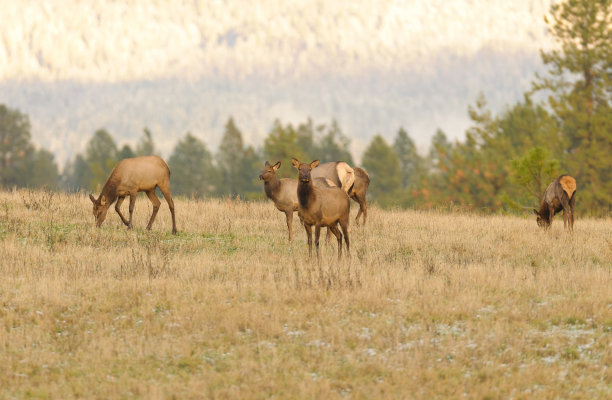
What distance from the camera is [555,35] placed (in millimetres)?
37219

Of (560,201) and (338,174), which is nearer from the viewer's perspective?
(560,201)

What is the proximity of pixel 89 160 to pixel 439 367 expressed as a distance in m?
81.7

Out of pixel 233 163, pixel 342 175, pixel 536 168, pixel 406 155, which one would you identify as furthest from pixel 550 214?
pixel 406 155

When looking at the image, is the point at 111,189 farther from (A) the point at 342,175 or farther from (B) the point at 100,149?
(B) the point at 100,149

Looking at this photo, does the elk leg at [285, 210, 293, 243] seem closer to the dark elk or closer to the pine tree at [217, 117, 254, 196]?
the dark elk

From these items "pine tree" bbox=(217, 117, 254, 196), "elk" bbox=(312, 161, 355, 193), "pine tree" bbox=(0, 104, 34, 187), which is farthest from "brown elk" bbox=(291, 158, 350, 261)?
"pine tree" bbox=(0, 104, 34, 187)

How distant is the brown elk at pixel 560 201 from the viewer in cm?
1681

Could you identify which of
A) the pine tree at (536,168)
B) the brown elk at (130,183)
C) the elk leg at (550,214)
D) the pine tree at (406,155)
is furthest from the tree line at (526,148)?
the pine tree at (406,155)

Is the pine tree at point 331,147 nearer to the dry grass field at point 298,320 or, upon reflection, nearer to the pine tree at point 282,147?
the pine tree at point 282,147

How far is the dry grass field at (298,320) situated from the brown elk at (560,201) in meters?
2.82

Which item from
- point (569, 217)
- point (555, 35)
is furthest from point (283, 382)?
point (555, 35)

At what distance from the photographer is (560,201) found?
55.7 ft

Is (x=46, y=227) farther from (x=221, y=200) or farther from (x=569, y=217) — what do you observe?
(x=569, y=217)

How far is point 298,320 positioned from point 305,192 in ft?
12.5
